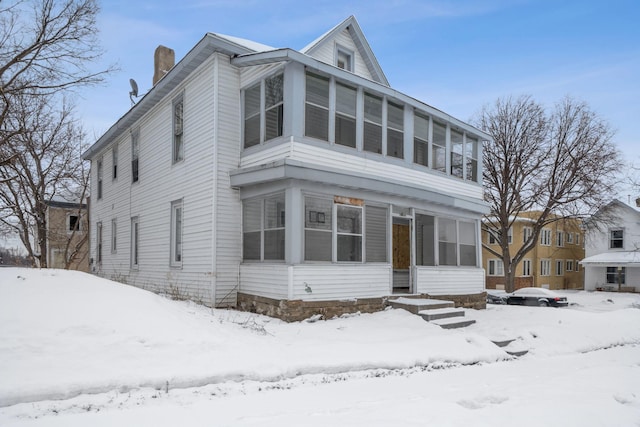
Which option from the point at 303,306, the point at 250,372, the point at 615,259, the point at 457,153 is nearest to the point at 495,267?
the point at 615,259

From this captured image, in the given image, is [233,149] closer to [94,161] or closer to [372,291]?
[372,291]

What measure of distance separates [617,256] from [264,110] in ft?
119

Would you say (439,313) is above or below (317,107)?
below

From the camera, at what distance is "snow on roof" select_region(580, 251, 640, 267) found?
35.6 m

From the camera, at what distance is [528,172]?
90.2 feet

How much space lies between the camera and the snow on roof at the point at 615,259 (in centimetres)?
3562

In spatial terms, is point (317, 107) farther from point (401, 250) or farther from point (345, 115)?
point (401, 250)

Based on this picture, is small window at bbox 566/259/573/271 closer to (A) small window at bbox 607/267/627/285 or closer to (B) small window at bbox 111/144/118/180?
(A) small window at bbox 607/267/627/285

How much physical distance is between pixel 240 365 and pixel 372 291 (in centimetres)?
631

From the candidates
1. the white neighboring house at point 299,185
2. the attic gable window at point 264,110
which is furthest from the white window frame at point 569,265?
the attic gable window at point 264,110

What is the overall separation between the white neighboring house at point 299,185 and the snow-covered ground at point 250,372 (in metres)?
2.16

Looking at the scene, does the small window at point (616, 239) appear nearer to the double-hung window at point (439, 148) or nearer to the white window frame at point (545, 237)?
the white window frame at point (545, 237)

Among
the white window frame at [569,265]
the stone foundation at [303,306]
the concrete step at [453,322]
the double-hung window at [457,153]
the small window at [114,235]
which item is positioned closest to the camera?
the stone foundation at [303,306]

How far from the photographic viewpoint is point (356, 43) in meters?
15.9
